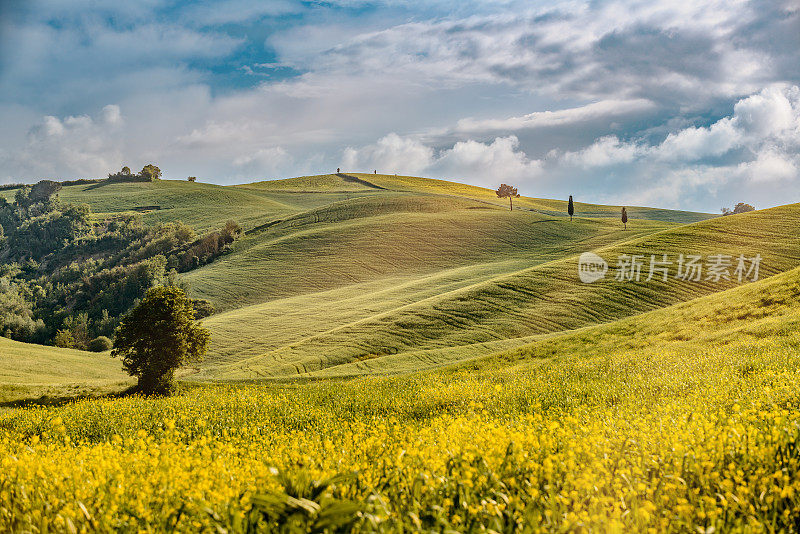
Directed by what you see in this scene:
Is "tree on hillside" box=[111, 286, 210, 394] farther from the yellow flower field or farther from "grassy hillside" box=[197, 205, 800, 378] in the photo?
the yellow flower field

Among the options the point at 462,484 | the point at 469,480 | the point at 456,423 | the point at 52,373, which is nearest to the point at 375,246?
the point at 52,373

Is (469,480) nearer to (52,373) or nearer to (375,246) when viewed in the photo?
(52,373)

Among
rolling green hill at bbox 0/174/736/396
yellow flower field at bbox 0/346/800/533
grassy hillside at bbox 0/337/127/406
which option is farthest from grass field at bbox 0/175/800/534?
rolling green hill at bbox 0/174/736/396

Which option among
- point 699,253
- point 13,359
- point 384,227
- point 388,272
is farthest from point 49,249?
point 699,253

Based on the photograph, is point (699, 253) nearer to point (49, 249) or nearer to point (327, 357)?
point (327, 357)

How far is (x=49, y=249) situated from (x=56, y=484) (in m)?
197

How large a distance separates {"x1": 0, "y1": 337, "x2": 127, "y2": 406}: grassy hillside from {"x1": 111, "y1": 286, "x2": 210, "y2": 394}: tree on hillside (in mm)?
2846

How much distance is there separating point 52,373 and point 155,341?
17.8 metres

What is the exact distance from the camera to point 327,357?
176 ft

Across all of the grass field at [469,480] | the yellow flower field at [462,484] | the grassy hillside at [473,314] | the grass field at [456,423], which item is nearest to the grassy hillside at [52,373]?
the grass field at [456,423]

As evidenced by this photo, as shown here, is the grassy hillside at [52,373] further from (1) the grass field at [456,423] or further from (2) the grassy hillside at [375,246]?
(2) the grassy hillside at [375,246]

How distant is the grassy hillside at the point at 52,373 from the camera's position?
3409 cm

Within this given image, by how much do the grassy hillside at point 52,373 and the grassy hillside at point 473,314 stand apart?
10.8 metres

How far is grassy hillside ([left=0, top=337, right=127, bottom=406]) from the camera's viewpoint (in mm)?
34094
